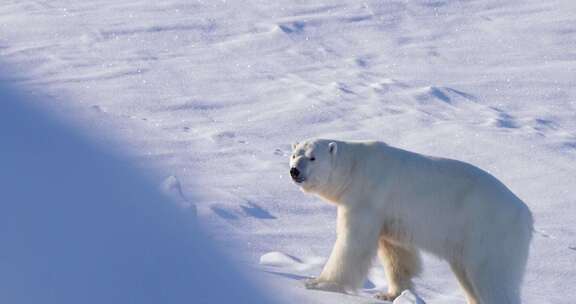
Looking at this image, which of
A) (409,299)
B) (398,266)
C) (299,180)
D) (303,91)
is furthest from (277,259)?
(303,91)

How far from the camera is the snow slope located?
11.9 m

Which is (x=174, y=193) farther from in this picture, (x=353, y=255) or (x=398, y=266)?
(x=398, y=266)

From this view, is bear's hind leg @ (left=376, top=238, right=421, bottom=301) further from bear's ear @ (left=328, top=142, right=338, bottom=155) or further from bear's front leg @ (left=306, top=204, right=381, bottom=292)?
bear's ear @ (left=328, top=142, right=338, bottom=155)

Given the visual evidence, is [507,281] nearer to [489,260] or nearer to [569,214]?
[489,260]

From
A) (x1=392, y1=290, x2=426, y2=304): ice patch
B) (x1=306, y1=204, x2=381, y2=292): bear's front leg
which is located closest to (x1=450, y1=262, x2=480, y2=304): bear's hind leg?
(x1=306, y1=204, x2=381, y2=292): bear's front leg

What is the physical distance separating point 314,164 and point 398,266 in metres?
0.92

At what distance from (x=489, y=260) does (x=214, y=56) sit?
10.6 metres

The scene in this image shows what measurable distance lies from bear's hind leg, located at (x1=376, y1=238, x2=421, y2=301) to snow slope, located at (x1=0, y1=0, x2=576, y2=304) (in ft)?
4.04

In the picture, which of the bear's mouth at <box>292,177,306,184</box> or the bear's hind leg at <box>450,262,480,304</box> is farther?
the bear's mouth at <box>292,177,306,184</box>

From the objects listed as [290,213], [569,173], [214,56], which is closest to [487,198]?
[290,213]

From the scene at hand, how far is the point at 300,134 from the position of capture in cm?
1453

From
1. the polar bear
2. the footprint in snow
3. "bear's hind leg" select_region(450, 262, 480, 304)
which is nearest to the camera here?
the footprint in snow

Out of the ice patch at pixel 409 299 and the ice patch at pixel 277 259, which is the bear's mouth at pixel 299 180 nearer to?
the ice patch at pixel 409 299

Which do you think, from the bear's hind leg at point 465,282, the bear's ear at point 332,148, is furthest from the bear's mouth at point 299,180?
the bear's hind leg at point 465,282
